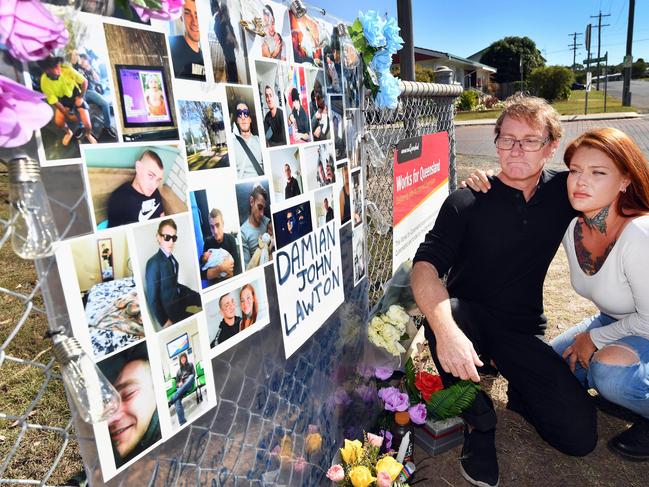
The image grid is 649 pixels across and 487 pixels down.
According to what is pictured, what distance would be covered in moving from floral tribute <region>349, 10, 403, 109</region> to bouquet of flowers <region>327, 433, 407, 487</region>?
70.4 inches

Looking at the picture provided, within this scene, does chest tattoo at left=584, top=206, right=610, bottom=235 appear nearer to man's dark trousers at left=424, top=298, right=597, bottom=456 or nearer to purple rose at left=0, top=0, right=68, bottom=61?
man's dark trousers at left=424, top=298, right=597, bottom=456

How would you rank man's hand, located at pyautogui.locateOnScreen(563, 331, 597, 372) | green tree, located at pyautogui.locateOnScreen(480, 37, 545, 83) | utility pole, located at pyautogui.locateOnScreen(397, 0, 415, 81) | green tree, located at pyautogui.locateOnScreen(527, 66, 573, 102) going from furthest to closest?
green tree, located at pyautogui.locateOnScreen(480, 37, 545, 83) → green tree, located at pyautogui.locateOnScreen(527, 66, 573, 102) → utility pole, located at pyautogui.locateOnScreen(397, 0, 415, 81) → man's hand, located at pyautogui.locateOnScreen(563, 331, 597, 372)

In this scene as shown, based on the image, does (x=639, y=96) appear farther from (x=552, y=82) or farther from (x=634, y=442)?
(x=634, y=442)

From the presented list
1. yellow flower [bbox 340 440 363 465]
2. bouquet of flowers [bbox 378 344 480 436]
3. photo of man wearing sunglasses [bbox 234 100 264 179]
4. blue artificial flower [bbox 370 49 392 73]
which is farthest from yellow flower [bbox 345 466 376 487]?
blue artificial flower [bbox 370 49 392 73]

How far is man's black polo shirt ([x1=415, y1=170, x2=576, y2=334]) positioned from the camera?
8.39 feet

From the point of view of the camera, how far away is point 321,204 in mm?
1960

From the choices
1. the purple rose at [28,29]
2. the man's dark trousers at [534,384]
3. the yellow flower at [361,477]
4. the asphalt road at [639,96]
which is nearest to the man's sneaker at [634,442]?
the man's dark trousers at [534,384]

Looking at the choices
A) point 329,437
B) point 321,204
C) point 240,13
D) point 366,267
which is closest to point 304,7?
point 240,13

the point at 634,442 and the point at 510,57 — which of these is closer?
the point at 634,442

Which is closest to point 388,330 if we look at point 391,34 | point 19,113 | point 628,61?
point 391,34

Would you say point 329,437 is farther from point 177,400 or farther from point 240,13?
point 240,13

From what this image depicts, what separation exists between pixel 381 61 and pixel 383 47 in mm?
68

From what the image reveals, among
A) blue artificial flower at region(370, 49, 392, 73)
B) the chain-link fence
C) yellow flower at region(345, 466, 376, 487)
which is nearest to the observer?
the chain-link fence

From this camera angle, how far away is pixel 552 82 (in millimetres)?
38094
